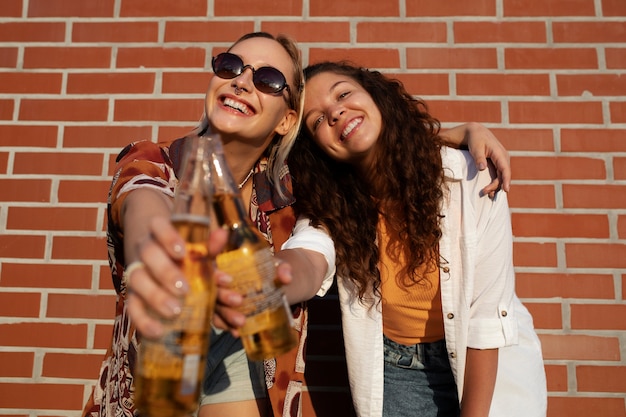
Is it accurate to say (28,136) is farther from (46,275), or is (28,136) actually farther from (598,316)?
(598,316)

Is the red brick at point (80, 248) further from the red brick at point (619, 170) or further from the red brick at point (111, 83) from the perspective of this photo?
the red brick at point (619, 170)

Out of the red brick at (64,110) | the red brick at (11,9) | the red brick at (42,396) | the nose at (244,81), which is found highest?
the red brick at (11,9)

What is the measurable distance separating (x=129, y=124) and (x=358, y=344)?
4.73ft

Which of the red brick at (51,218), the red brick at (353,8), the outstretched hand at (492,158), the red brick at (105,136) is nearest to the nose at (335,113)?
the outstretched hand at (492,158)

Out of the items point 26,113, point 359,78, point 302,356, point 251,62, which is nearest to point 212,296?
point 302,356

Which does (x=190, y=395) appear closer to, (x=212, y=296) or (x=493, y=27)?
(x=212, y=296)

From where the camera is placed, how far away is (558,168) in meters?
2.27

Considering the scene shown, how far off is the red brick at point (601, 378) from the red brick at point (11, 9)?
305 cm

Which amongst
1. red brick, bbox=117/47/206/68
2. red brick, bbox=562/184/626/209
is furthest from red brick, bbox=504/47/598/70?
red brick, bbox=117/47/206/68

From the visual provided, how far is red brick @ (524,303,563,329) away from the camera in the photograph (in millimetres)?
2203

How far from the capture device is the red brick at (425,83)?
2322 millimetres

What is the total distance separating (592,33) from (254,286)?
220 cm

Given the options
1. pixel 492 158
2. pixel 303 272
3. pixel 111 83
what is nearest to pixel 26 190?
pixel 111 83

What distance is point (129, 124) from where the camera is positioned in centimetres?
235
